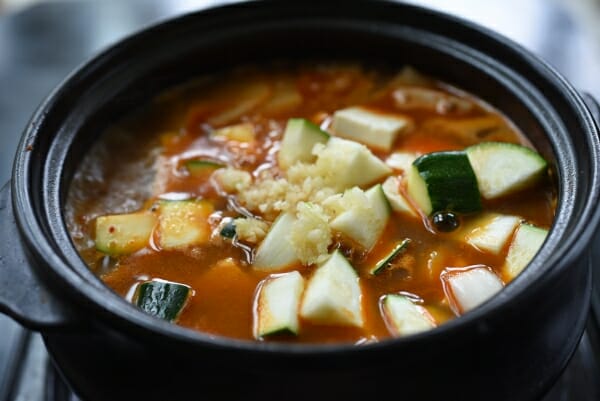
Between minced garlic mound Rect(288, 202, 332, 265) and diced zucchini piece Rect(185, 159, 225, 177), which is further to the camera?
diced zucchini piece Rect(185, 159, 225, 177)

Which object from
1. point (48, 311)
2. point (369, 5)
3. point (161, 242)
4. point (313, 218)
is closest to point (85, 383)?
point (48, 311)

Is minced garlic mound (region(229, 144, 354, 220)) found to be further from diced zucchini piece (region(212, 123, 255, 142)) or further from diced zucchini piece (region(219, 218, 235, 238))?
diced zucchini piece (region(212, 123, 255, 142))

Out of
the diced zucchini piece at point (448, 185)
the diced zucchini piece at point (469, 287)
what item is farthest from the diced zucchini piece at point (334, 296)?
the diced zucchini piece at point (448, 185)

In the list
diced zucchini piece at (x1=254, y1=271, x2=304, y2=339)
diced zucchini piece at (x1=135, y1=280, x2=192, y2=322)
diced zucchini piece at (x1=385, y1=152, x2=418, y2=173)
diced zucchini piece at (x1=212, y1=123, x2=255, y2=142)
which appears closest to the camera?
diced zucchini piece at (x1=254, y1=271, x2=304, y2=339)

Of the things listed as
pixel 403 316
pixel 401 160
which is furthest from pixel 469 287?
pixel 401 160

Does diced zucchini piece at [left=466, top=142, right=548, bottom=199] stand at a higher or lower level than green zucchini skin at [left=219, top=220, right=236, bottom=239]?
higher

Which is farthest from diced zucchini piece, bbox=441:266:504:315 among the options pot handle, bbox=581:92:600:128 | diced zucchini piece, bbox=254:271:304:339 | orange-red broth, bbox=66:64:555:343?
pot handle, bbox=581:92:600:128

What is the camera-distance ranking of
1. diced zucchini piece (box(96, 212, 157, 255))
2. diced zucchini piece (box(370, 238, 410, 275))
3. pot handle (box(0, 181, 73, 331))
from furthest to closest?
diced zucchini piece (box(96, 212, 157, 255)) → diced zucchini piece (box(370, 238, 410, 275)) → pot handle (box(0, 181, 73, 331))
